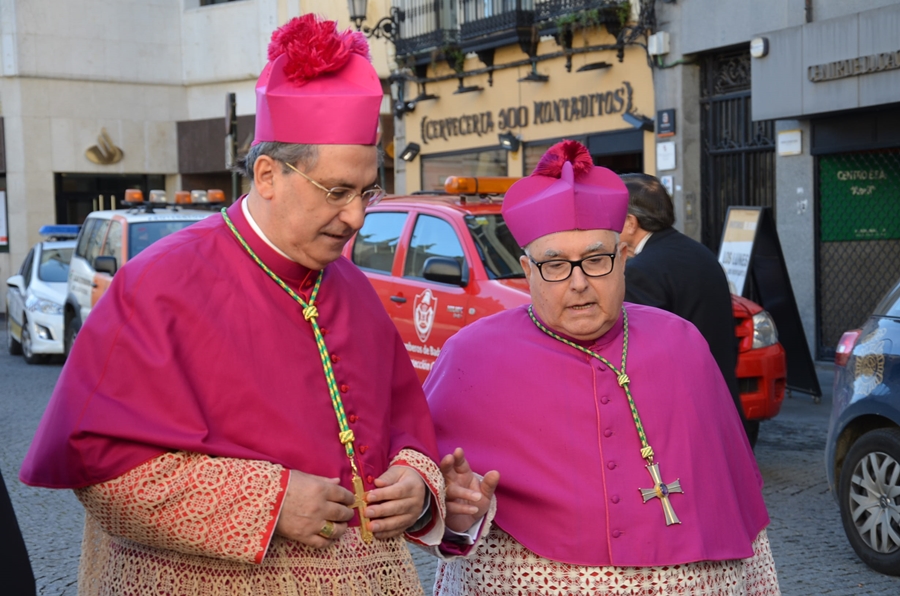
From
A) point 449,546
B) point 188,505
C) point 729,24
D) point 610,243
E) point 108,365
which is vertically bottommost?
point 449,546

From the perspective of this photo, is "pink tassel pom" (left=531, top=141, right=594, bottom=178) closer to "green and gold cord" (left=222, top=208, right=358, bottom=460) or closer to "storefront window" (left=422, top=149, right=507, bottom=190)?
"green and gold cord" (left=222, top=208, right=358, bottom=460)

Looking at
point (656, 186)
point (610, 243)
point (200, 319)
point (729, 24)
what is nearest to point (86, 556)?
point (200, 319)

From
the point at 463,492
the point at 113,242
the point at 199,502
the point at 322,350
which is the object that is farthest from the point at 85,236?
the point at 199,502

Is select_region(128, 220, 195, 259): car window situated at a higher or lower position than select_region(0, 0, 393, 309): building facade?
lower

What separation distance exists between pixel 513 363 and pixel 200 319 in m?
1.01

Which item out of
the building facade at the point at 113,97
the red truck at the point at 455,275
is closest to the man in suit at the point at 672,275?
the red truck at the point at 455,275

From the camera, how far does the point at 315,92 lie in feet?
8.79

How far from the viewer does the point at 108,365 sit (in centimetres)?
251

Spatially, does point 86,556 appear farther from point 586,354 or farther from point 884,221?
point 884,221

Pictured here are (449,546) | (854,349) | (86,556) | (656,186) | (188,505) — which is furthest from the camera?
(854,349)

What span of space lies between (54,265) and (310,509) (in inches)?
631

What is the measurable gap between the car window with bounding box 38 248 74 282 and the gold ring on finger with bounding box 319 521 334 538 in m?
15.5

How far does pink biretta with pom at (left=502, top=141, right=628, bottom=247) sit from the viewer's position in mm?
3234

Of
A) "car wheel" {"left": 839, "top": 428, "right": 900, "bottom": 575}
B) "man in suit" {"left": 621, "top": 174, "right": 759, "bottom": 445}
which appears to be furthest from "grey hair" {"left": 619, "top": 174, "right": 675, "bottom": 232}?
"car wheel" {"left": 839, "top": 428, "right": 900, "bottom": 575}
